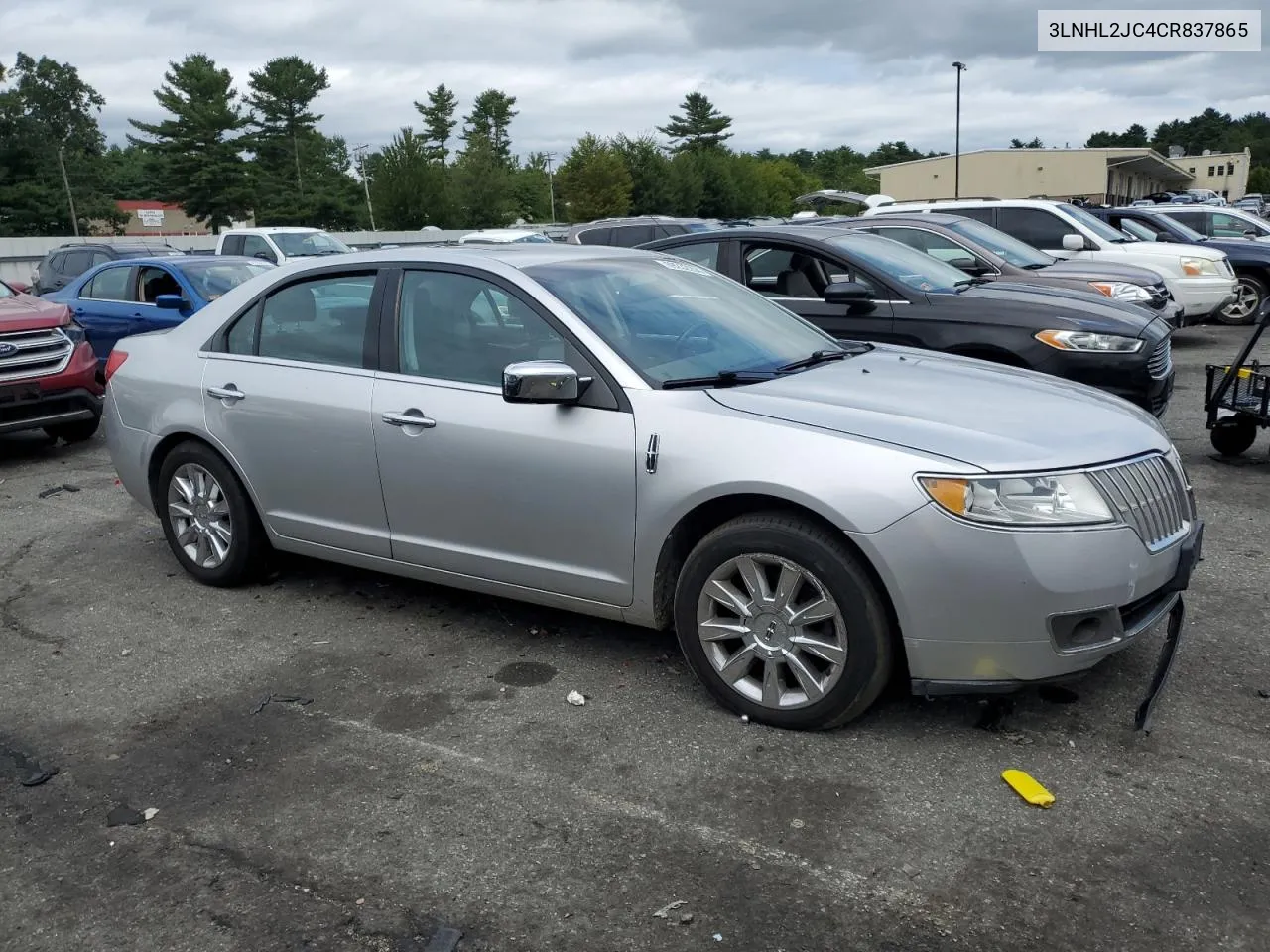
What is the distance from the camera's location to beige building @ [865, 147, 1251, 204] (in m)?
59.8

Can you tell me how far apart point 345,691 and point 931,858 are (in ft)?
7.77

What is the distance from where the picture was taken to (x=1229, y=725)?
3.84 m

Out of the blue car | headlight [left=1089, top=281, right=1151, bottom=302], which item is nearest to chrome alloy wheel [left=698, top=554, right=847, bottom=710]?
headlight [left=1089, top=281, right=1151, bottom=302]

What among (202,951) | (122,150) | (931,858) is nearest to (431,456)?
(202,951)

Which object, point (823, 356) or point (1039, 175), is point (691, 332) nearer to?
point (823, 356)

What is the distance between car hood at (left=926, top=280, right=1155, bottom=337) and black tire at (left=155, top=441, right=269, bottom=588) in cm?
465

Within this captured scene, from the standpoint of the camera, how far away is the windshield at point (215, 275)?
11.0 metres

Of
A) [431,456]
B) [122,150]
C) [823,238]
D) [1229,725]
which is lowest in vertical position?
[1229,725]

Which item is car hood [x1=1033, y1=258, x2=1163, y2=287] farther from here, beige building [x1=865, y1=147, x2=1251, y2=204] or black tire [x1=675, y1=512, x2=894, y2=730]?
beige building [x1=865, y1=147, x2=1251, y2=204]

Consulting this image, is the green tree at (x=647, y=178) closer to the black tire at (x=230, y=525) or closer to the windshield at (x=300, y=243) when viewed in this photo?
the windshield at (x=300, y=243)

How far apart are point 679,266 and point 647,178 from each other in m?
64.0

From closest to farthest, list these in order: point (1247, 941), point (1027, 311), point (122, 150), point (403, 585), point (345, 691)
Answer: point (1247, 941)
point (345, 691)
point (403, 585)
point (1027, 311)
point (122, 150)

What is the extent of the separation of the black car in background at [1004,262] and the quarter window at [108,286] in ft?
24.3

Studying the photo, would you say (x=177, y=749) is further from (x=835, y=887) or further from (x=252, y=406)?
(x=835, y=887)
